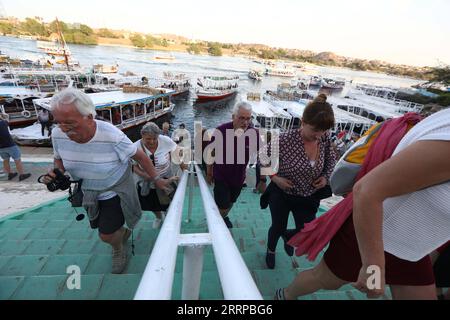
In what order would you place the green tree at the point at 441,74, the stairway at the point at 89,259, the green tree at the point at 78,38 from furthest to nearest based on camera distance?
the green tree at the point at 78,38 < the green tree at the point at 441,74 < the stairway at the point at 89,259

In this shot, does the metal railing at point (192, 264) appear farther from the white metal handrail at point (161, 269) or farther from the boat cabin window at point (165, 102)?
the boat cabin window at point (165, 102)

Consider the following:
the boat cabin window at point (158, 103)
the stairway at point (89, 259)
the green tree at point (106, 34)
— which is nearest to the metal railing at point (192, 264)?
the stairway at point (89, 259)

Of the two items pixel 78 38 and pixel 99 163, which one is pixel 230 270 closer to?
pixel 99 163

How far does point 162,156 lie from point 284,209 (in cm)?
154

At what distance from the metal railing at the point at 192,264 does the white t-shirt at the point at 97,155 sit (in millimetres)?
943

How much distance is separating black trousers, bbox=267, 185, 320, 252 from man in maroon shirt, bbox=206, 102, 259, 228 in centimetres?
62

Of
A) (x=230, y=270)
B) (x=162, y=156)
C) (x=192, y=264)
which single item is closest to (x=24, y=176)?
(x=162, y=156)

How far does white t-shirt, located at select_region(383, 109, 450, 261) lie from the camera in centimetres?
81

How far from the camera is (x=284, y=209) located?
227 centimetres

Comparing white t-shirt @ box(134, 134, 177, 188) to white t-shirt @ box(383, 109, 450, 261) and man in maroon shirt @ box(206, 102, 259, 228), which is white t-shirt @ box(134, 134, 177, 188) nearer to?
man in maroon shirt @ box(206, 102, 259, 228)

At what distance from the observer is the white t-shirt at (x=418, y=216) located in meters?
0.81

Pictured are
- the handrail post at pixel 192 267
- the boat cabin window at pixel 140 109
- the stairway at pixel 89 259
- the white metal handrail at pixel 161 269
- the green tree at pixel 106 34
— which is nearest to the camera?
the white metal handrail at pixel 161 269
